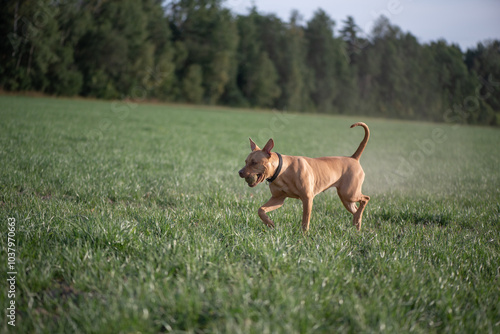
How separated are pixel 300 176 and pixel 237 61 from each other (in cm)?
6417

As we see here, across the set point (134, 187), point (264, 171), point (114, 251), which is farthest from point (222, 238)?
point (134, 187)

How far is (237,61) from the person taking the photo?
64812mm

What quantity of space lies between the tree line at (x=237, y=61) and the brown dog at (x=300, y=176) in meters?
26.3

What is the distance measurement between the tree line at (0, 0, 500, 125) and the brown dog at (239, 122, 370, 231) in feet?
86.3

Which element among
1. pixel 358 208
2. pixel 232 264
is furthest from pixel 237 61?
pixel 232 264

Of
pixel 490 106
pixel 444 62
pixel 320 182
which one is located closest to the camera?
pixel 320 182

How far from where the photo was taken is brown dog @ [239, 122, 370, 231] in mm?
3537

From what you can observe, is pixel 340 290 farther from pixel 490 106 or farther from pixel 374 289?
pixel 490 106

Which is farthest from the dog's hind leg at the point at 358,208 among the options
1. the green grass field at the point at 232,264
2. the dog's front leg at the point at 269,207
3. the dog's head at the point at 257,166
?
the dog's head at the point at 257,166

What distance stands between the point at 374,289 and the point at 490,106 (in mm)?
41819

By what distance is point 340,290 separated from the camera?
106 inches

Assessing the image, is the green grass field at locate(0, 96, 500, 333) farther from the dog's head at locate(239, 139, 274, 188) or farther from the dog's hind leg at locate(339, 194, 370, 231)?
the dog's head at locate(239, 139, 274, 188)

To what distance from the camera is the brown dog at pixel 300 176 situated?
354 cm

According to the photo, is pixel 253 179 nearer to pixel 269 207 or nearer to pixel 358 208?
pixel 269 207
